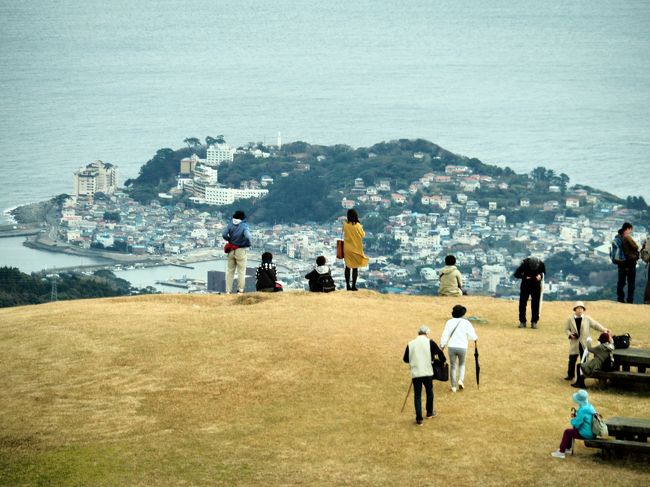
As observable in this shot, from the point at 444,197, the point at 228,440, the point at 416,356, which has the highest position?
the point at 444,197

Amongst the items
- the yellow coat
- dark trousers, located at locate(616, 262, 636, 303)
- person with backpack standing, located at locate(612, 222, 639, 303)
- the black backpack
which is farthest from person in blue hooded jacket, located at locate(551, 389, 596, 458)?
dark trousers, located at locate(616, 262, 636, 303)

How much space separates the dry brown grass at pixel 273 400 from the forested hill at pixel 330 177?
7524 cm

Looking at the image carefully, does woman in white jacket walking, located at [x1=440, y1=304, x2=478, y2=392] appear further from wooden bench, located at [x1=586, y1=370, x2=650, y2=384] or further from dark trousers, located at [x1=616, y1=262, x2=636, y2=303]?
dark trousers, located at [x1=616, y1=262, x2=636, y2=303]

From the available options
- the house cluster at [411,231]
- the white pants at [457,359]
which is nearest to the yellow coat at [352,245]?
the white pants at [457,359]

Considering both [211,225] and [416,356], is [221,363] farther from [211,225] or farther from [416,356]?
[211,225]

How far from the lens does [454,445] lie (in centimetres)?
1703

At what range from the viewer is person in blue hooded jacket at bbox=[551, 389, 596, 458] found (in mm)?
16359

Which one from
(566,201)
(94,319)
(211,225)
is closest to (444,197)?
(566,201)

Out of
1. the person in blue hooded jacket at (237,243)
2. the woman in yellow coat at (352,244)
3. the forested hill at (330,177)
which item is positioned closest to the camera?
the person in blue hooded jacket at (237,243)

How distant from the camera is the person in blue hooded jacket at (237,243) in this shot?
25703 millimetres

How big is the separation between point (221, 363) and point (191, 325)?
2.40 metres

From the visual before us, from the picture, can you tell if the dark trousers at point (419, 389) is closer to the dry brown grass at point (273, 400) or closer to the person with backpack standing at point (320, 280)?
the dry brown grass at point (273, 400)

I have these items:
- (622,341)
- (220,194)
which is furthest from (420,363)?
(220,194)

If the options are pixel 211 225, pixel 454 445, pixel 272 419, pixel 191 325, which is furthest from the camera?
pixel 211 225
